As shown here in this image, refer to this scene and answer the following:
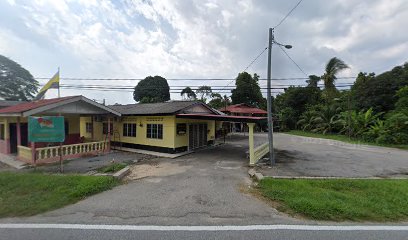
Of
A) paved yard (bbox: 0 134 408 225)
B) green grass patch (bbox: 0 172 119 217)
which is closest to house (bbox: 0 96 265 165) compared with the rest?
paved yard (bbox: 0 134 408 225)

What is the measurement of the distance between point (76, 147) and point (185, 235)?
10861 mm

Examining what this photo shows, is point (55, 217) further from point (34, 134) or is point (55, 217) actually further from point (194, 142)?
point (194, 142)

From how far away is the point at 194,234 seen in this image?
405 cm

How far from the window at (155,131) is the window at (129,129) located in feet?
4.54

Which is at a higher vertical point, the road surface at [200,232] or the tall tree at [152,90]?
the tall tree at [152,90]

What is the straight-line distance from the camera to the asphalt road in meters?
3.95

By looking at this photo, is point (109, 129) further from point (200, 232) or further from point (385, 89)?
point (385, 89)

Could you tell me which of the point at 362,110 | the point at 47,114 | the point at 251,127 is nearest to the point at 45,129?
the point at 47,114

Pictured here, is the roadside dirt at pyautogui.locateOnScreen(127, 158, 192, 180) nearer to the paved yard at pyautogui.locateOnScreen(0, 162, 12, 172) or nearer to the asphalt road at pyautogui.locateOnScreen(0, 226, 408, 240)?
the asphalt road at pyautogui.locateOnScreen(0, 226, 408, 240)

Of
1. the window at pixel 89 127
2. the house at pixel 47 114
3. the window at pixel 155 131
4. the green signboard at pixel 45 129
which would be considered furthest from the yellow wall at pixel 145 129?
the green signboard at pixel 45 129

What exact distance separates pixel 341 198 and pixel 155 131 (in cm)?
1063

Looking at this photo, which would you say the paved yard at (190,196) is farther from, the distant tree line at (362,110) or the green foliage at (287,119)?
the green foliage at (287,119)

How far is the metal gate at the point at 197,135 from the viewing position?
14834mm

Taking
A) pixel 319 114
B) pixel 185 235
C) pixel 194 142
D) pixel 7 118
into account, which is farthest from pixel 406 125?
pixel 7 118
